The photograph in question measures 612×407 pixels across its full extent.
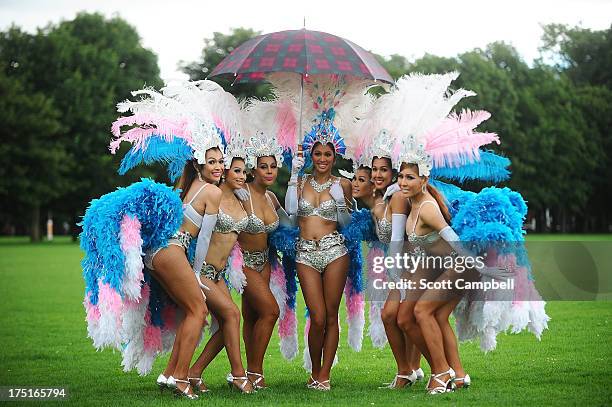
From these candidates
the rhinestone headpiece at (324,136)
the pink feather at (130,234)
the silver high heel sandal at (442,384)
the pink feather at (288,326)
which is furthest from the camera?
the pink feather at (288,326)

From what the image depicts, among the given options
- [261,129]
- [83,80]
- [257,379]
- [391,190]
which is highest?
[83,80]

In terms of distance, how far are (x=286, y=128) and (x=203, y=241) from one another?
169 centimetres

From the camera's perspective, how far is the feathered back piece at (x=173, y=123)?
793 cm

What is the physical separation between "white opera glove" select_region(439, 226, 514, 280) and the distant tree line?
28230mm

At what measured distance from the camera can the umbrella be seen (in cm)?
784

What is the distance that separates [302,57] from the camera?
788 cm

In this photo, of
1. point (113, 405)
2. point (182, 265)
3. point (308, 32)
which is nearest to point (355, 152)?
point (308, 32)

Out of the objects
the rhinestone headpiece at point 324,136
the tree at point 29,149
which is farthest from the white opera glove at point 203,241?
the tree at point 29,149

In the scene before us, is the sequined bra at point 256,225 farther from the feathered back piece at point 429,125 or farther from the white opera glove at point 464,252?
the white opera glove at point 464,252

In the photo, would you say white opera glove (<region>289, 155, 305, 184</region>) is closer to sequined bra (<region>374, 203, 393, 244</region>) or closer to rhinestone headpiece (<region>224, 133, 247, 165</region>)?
rhinestone headpiece (<region>224, 133, 247, 165</region>)

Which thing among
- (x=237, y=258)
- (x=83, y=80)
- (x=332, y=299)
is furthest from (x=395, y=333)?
(x=83, y=80)

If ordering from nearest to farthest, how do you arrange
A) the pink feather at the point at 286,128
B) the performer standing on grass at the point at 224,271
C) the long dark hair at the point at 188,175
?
the performer standing on grass at the point at 224,271 → the long dark hair at the point at 188,175 → the pink feather at the point at 286,128

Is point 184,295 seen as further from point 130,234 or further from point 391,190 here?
point 391,190

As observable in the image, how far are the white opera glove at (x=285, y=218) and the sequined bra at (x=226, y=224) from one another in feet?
1.67
